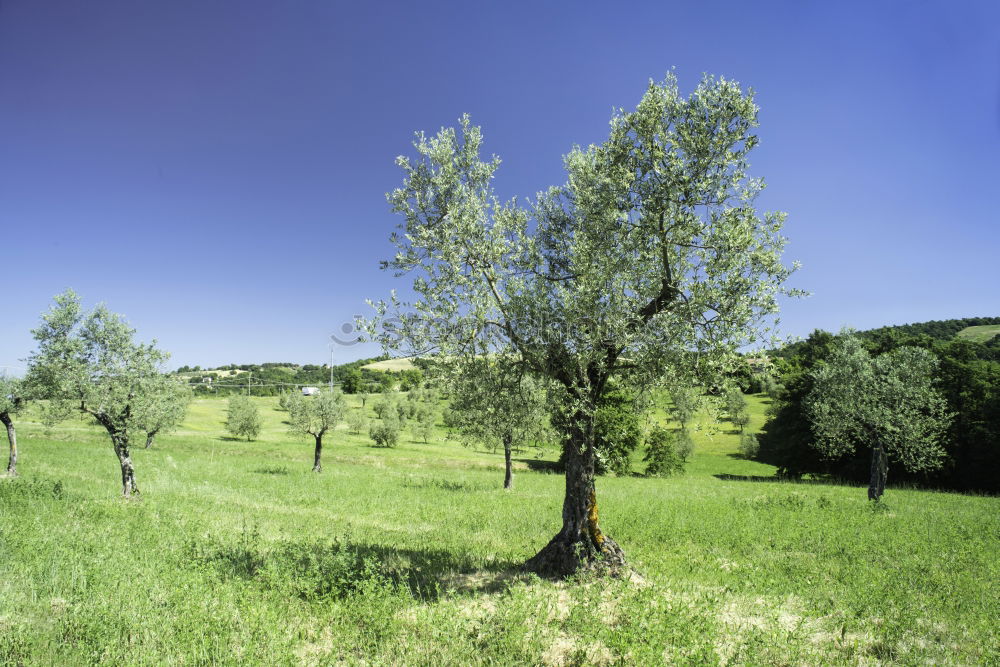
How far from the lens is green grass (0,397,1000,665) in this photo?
7898 mm

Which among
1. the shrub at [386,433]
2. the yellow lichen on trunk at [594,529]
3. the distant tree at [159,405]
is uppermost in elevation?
the distant tree at [159,405]

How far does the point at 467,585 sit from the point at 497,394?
505cm

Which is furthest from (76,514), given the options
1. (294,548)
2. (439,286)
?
(439,286)

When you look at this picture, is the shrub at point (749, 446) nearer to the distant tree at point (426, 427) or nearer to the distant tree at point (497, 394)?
the distant tree at point (426, 427)

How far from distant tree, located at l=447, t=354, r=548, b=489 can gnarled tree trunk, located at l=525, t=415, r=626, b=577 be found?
1251 mm

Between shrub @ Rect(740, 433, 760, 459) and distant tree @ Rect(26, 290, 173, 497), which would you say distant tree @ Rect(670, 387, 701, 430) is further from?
shrub @ Rect(740, 433, 760, 459)

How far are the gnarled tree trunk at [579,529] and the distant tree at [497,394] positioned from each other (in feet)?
4.10

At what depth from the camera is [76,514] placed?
17.1 metres

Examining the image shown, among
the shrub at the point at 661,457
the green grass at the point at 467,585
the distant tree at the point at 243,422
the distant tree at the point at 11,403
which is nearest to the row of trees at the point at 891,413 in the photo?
the green grass at the point at 467,585

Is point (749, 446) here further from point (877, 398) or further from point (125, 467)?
point (125, 467)

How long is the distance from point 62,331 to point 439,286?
2386 cm

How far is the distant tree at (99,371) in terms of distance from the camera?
2256cm

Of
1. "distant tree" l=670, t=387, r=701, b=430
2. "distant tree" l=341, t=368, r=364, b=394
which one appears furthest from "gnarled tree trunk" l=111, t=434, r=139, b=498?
"distant tree" l=341, t=368, r=364, b=394

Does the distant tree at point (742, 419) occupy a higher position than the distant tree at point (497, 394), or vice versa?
the distant tree at point (497, 394)
